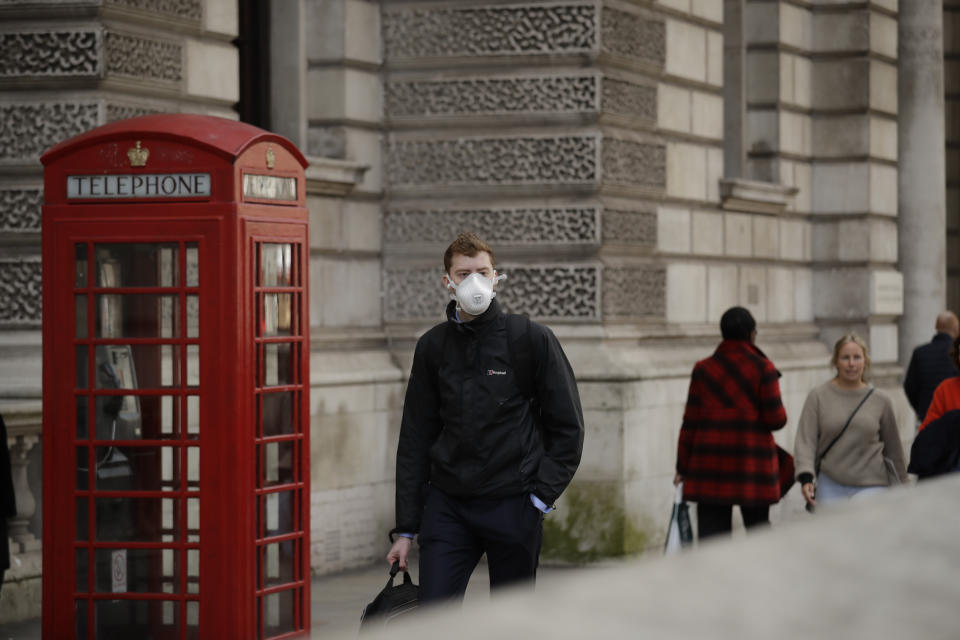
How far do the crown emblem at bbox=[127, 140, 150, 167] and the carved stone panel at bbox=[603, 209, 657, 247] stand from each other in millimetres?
5185

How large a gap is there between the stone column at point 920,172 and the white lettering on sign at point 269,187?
1129cm

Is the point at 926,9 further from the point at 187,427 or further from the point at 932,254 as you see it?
the point at 187,427

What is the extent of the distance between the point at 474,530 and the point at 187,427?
1.29m

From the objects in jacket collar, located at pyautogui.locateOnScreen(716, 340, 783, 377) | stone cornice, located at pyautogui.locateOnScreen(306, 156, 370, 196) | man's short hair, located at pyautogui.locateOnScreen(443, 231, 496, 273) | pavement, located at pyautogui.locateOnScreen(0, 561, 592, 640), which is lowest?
pavement, located at pyautogui.locateOnScreen(0, 561, 592, 640)

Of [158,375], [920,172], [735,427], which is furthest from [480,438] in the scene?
[920,172]

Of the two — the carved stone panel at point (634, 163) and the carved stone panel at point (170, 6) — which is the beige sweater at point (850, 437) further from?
the carved stone panel at point (170, 6)

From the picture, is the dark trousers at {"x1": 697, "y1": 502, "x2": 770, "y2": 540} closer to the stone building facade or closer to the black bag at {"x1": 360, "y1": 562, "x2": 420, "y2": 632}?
the stone building facade

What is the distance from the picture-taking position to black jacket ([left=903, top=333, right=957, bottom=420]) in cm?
1277

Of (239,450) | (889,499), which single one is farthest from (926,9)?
(889,499)

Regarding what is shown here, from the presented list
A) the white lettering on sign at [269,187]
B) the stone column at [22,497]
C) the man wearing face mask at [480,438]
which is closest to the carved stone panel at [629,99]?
the stone column at [22,497]

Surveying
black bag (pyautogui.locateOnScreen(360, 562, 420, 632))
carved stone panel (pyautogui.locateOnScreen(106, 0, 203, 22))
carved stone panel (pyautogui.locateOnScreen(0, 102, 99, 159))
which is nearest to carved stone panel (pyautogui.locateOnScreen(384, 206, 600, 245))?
carved stone panel (pyautogui.locateOnScreen(106, 0, 203, 22))

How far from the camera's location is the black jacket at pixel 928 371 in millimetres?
12773

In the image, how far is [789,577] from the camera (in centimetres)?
133

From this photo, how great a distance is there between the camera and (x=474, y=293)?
519cm
